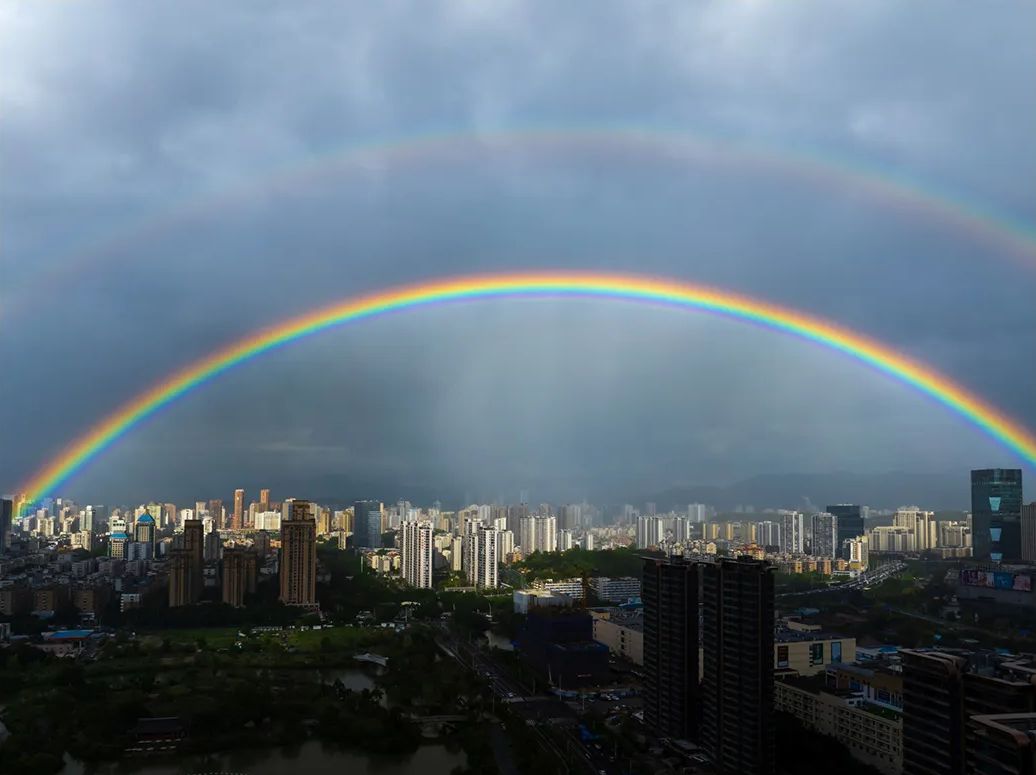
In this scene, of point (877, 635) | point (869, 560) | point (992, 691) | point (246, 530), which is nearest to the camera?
point (992, 691)

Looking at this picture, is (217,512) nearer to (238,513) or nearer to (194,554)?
(238,513)

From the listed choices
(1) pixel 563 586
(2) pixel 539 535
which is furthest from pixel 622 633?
(2) pixel 539 535

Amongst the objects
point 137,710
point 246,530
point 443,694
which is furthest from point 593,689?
point 246,530

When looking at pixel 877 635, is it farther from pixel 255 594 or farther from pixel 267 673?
pixel 255 594

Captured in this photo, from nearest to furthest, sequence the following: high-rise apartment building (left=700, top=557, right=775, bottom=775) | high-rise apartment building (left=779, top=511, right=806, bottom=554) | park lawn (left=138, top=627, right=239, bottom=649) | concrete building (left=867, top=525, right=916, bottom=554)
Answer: high-rise apartment building (left=700, top=557, right=775, bottom=775)
park lawn (left=138, top=627, right=239, bottom=649)
concrete building (left=867, top=525, right=916, bottom=554)
high-rise apartment building (left=779, top=511, right=806, bottom=554)

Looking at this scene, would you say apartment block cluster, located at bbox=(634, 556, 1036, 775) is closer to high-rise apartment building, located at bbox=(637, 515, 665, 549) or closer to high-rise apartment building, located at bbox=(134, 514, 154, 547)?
high-rise apartment building, located at bbox=(134, 514, 154, 547)

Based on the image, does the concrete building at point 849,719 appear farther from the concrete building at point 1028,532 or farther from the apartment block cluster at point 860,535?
the concrete building at point 1028,532

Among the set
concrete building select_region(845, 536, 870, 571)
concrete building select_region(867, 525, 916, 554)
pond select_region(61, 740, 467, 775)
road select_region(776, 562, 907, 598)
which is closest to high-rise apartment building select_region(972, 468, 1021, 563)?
road select_region(776, 562, 907, 598)
